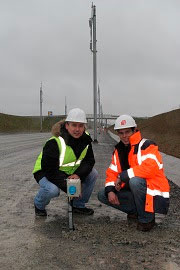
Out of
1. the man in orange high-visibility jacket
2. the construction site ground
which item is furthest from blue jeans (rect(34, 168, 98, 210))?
the man in orange high-visibility jacket

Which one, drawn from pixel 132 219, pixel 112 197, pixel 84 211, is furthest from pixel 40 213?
pixel 132 219

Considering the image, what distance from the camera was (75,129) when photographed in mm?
5121

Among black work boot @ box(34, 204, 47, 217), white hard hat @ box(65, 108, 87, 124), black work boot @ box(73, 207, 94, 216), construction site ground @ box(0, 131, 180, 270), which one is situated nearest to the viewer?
construction site ground @ box(0, 131, 180, 270)

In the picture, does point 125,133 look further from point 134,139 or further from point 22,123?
point 22,123

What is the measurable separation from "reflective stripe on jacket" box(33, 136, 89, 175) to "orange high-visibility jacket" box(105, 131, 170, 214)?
0.80 metres

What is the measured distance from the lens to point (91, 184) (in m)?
5.67

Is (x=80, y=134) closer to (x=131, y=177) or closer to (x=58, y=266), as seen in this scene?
(x=131, y=177)

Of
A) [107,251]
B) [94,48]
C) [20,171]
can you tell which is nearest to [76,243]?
[107,251]

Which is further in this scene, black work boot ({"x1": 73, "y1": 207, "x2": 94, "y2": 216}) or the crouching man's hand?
black work boot ({"x1": 73, "y1": 207, "x2": 94, "y2": 216})

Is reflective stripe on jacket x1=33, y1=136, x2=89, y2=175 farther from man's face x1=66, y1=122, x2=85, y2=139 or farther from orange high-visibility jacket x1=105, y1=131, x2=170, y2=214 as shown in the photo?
orange high-visibility jacket x1=105, y1=131, x2=170, y2=214

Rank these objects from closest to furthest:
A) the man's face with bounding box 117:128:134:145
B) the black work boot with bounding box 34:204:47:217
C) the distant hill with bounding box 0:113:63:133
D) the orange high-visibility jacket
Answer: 1. the orange high-visibility jacket
2. the man's face with bounding box 117:128:134:145
3. the black work boot with bounding box 34:204:47:217
4. the distant hill with bounding box 0:113:63:133

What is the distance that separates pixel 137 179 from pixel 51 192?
4.29 ft

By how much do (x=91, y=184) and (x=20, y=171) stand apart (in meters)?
5.28

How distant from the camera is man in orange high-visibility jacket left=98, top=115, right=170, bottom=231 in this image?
4.67 meters
